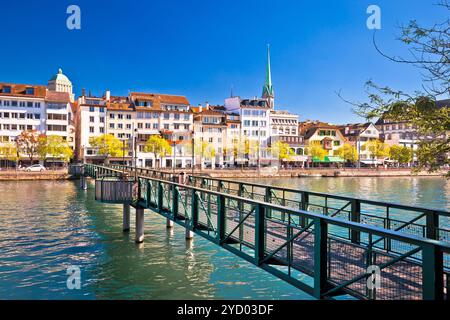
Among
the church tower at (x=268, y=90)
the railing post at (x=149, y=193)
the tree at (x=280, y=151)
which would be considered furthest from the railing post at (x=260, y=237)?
the church tower at (x=268, y=90)

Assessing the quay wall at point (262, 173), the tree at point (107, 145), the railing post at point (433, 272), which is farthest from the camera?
the tree at point (107, 145)

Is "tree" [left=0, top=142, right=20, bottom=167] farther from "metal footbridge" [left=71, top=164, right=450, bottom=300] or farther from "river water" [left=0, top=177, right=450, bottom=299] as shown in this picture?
"metal footbridge" [left=71, top=164, right=450, bottom=300]

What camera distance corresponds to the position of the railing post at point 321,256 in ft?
27.5

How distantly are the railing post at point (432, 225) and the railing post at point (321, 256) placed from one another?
4.07m

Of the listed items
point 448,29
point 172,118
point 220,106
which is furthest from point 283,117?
point 448,29

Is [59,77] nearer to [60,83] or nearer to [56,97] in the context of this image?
[60,83]

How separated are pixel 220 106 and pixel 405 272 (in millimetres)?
116339

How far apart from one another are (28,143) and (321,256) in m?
85.8

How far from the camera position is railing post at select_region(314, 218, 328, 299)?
837 cm

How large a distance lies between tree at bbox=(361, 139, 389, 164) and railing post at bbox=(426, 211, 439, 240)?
4492 inches

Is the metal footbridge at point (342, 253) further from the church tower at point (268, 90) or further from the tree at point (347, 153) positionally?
the church tower at point (268, 90)

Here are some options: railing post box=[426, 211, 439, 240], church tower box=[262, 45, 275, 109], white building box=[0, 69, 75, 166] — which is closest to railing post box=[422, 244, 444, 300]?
railing post box=[426, 211, 439, 240]

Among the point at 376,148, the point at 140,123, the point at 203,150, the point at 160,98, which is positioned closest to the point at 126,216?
the point at 203,150

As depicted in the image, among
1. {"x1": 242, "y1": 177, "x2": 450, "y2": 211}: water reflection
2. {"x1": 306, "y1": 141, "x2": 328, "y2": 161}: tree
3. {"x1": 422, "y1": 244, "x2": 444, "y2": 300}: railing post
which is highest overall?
{"x1": 306, "y1": 141, "x2": 328, "y2": 161}: tree
